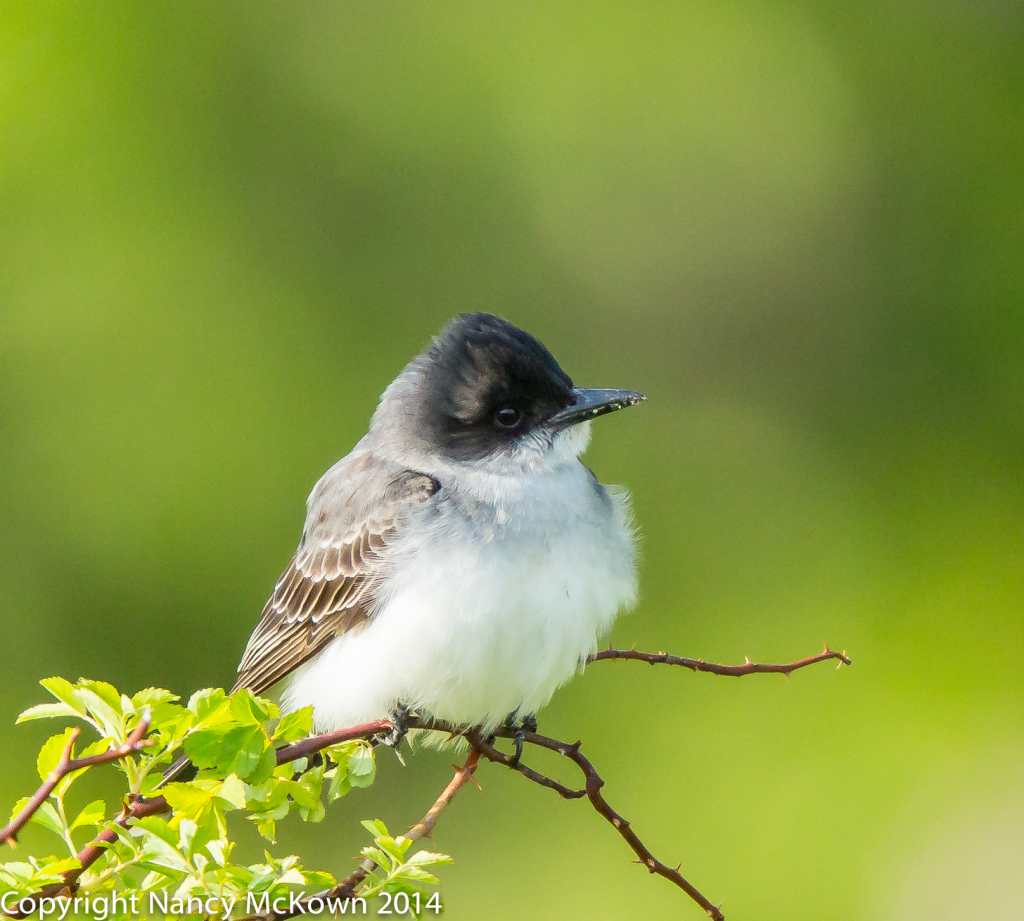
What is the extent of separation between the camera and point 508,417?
349 centimetres

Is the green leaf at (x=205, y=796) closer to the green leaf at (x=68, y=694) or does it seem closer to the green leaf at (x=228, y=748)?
the green leaf at (x=228, y=748)

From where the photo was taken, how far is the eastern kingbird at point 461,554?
10.4 ft

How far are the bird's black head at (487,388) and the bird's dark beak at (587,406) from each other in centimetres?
1

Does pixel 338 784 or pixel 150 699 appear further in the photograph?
pixel 338 784

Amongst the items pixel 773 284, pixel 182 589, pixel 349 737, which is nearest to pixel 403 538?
pixel 349 737

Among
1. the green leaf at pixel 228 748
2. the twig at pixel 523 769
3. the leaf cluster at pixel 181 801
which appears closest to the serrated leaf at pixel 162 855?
the leaf cluster at pixel 181 801

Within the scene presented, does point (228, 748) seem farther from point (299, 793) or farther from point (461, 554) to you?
point (461, 554)

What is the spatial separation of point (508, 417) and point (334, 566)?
0.61m

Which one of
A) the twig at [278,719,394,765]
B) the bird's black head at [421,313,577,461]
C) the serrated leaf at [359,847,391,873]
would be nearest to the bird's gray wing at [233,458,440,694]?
the bird's black head at [421,313,577,461]

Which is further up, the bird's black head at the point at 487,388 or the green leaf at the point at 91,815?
the bird's black head at the point at 487,388

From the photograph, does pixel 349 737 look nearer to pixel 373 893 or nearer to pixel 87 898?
pixel 373 893

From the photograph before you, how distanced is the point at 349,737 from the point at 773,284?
6.89 metres

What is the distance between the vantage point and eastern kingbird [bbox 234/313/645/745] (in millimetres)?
3158

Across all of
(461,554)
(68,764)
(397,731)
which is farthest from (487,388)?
(68,764)
